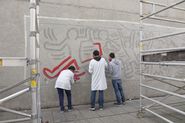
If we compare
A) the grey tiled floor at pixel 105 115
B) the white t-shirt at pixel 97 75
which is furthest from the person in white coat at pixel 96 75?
the grey tiled floor at pixel 105 115

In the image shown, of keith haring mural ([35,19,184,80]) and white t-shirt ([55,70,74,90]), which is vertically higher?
keith haring mural ([35,19,184,80])

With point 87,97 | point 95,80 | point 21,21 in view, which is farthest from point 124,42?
point 21,21

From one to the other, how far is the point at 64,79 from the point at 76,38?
1264mm

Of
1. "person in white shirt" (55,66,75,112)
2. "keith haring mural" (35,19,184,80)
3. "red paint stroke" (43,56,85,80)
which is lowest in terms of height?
"person in white shirt" (55,66,75,112)

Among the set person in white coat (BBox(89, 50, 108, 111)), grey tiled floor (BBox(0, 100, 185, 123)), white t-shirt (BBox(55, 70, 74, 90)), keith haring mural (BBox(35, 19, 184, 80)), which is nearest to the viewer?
grey tiled floor (BBox(0, 100, 185, 123))

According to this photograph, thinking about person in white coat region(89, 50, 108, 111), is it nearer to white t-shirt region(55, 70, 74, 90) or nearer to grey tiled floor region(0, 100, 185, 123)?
grey tiled floor region(0, 100, 185, 123)

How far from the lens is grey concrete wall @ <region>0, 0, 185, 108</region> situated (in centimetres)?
430

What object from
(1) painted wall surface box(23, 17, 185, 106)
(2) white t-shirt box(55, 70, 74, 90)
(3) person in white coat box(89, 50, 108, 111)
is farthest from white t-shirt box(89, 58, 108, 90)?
(2) white t-shirt box(55, 70, 74, 90)

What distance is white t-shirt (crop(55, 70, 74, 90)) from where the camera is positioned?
13.9 ft

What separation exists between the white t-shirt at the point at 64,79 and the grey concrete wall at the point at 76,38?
36 cm

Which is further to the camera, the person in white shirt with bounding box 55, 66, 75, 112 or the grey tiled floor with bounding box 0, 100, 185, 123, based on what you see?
the person in white shirt with bounding box 55, 66, 75, 112

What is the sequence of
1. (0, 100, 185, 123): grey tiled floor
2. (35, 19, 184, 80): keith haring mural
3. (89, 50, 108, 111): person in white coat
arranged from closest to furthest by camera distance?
(0, 100, 185, 123): grey tiled floor → (89, 50, 108, 111): person in white coat → (35, 19, 184, 80): keith haring mural

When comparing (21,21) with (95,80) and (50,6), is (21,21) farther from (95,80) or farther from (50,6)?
(95,80)

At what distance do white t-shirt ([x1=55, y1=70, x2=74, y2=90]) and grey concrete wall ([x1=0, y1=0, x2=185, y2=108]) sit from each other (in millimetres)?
361
